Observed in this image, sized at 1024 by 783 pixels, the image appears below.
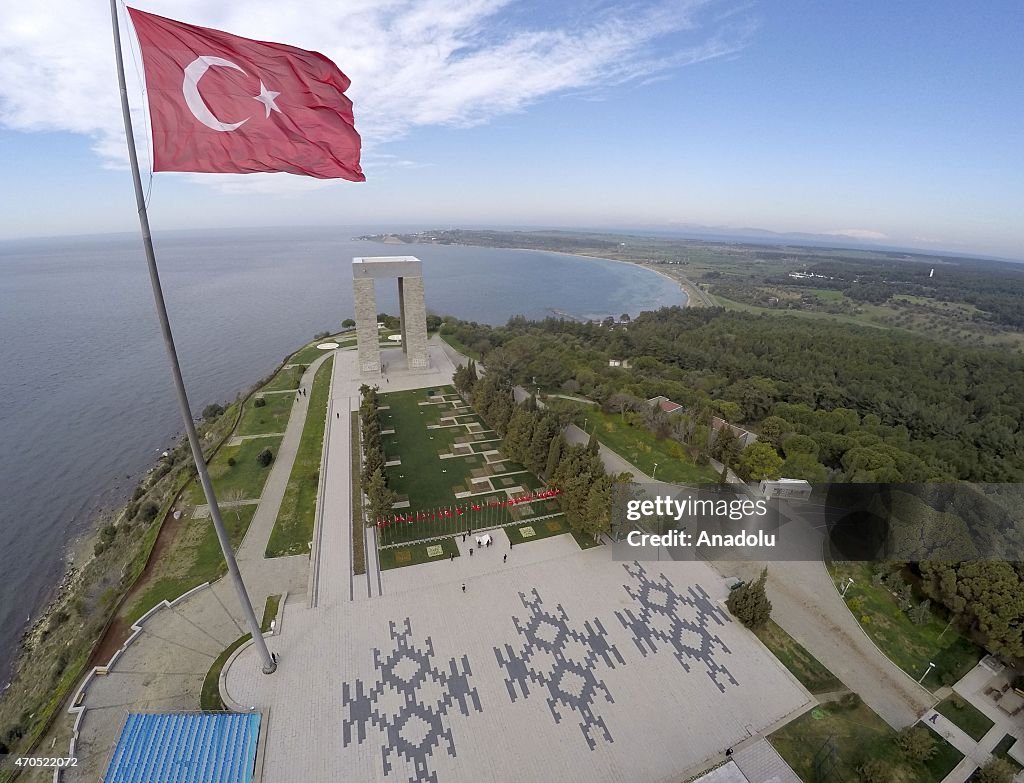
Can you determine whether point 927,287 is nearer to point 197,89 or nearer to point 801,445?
point 801,445

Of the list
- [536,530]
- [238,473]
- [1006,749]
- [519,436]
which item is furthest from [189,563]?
[1006,749]

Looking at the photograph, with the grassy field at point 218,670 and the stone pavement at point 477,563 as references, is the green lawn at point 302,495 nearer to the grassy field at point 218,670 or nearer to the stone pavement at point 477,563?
the grassy field at point 218,670

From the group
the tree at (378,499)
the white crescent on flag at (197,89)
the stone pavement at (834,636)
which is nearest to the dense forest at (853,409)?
the stone pavement at (834,636)

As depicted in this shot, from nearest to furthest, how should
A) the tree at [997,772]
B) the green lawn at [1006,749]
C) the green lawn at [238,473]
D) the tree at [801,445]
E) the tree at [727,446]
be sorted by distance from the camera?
the tree at [997,772], the green lawn at [1006,749], the green lawn at [238,473], the tree at [727,446], the tree at [801,445]

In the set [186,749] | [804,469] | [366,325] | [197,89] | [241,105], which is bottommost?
[186,749]

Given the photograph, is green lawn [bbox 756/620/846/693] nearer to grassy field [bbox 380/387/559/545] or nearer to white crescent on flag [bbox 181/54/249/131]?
grassy field [bbox 380/387/559/545]
